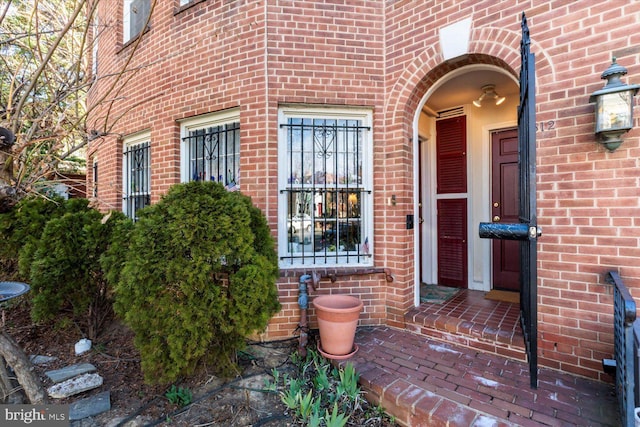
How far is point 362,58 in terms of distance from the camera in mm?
3547

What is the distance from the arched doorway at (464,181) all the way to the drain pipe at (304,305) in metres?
1.70

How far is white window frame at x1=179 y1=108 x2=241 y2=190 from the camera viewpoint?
378 cm

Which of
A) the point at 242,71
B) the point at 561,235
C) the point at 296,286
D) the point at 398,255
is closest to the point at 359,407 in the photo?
the point at 296,286

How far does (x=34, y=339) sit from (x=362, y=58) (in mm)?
4979

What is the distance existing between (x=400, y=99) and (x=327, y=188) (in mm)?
1266

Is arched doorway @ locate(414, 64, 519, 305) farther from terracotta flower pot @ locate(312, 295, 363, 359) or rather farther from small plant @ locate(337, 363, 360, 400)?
small plant @ locate(337, 363, 360, 400)

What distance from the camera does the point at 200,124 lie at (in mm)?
4055

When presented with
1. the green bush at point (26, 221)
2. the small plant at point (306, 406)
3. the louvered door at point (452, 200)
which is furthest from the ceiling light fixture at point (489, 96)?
the green bush at point (26, 221)

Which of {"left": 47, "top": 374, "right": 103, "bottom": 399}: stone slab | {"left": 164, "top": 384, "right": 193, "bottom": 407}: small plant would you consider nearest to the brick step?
{"left": 164, "top": 384, "right": 193, "bottom": 407}: small plant

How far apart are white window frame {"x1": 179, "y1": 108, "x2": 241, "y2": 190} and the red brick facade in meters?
0.10

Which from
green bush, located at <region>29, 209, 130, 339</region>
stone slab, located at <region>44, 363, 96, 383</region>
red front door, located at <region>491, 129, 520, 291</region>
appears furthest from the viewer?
red front door, located at <region>491, 129, 520, 291</region>

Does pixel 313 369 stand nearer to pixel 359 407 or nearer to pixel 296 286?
pixel 359 407

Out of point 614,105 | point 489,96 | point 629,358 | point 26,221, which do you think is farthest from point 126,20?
point 629,358

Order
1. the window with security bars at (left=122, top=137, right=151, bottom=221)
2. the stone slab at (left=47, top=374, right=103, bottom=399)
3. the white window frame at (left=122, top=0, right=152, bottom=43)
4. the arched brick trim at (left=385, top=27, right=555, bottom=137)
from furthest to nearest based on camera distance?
the white window frame at (left=122, top=0, right=152, bottom=43) → the window with security bars at (left=122, top=137, right=151, bottom=221) → the arched brick trim at (left=385, top=27, right=555, bottom=137) → the stone slab at (left=47, top=374, right=103, bottom=399)
